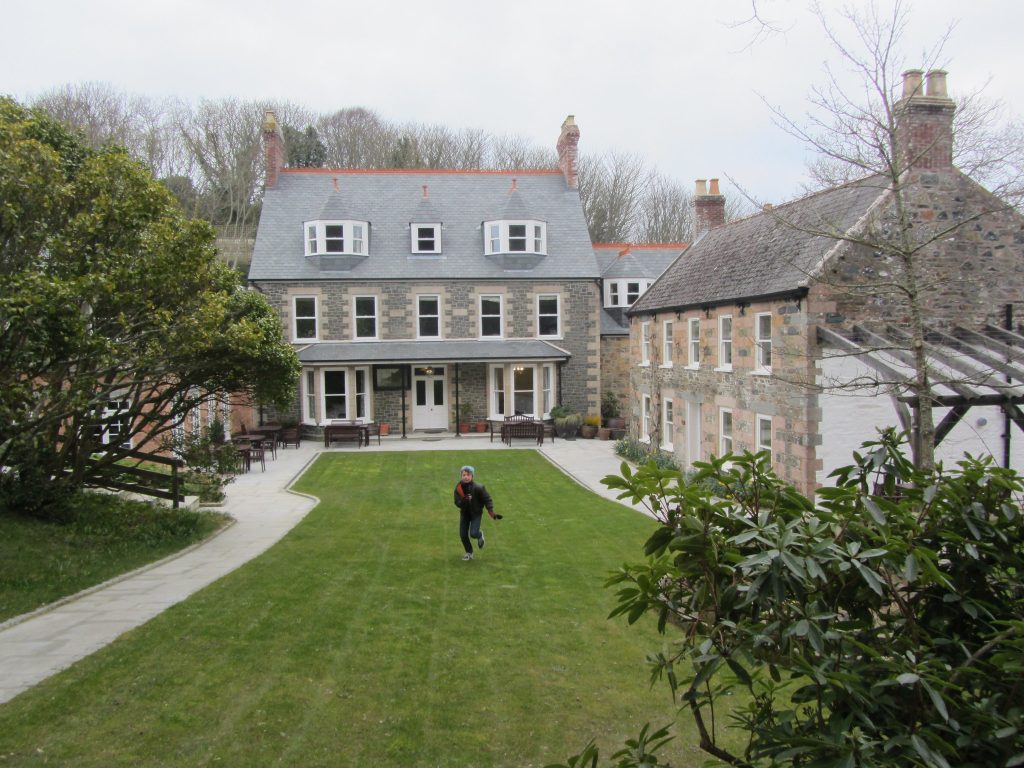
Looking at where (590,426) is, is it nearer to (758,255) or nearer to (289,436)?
(289,436)

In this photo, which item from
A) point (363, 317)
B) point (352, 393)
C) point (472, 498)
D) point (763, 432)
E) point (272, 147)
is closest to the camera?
point (472, 498)

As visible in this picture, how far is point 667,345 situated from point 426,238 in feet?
40.9

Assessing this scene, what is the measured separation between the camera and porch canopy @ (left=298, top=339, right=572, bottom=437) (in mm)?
29375

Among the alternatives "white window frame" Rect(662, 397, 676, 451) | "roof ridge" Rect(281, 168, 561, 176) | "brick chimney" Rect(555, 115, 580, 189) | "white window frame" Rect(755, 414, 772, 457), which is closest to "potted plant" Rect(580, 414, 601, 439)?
"white window frame" Rect(662, 397, 676, 451)

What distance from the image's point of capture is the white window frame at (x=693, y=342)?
21531 mm

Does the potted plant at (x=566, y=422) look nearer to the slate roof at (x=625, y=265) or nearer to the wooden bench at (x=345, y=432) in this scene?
the slate roof at (x=625, y=265)

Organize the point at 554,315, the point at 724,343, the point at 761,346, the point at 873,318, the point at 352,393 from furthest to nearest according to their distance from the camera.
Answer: the point at 554,315
the point at 352,393
the point at 724,343
the point at 761,346
the point at 873,318

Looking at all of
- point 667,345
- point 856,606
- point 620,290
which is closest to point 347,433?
point 667,345

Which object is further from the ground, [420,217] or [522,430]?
[420,217]

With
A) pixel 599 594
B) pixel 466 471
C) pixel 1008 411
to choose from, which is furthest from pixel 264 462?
pixel 1008 411

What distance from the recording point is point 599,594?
10.8 meters

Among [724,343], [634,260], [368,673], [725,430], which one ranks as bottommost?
[368,673]

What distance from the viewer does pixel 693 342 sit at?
21.8m

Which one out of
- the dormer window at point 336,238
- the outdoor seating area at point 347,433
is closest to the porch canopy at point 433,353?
the outdoor seating area at point 347,433
